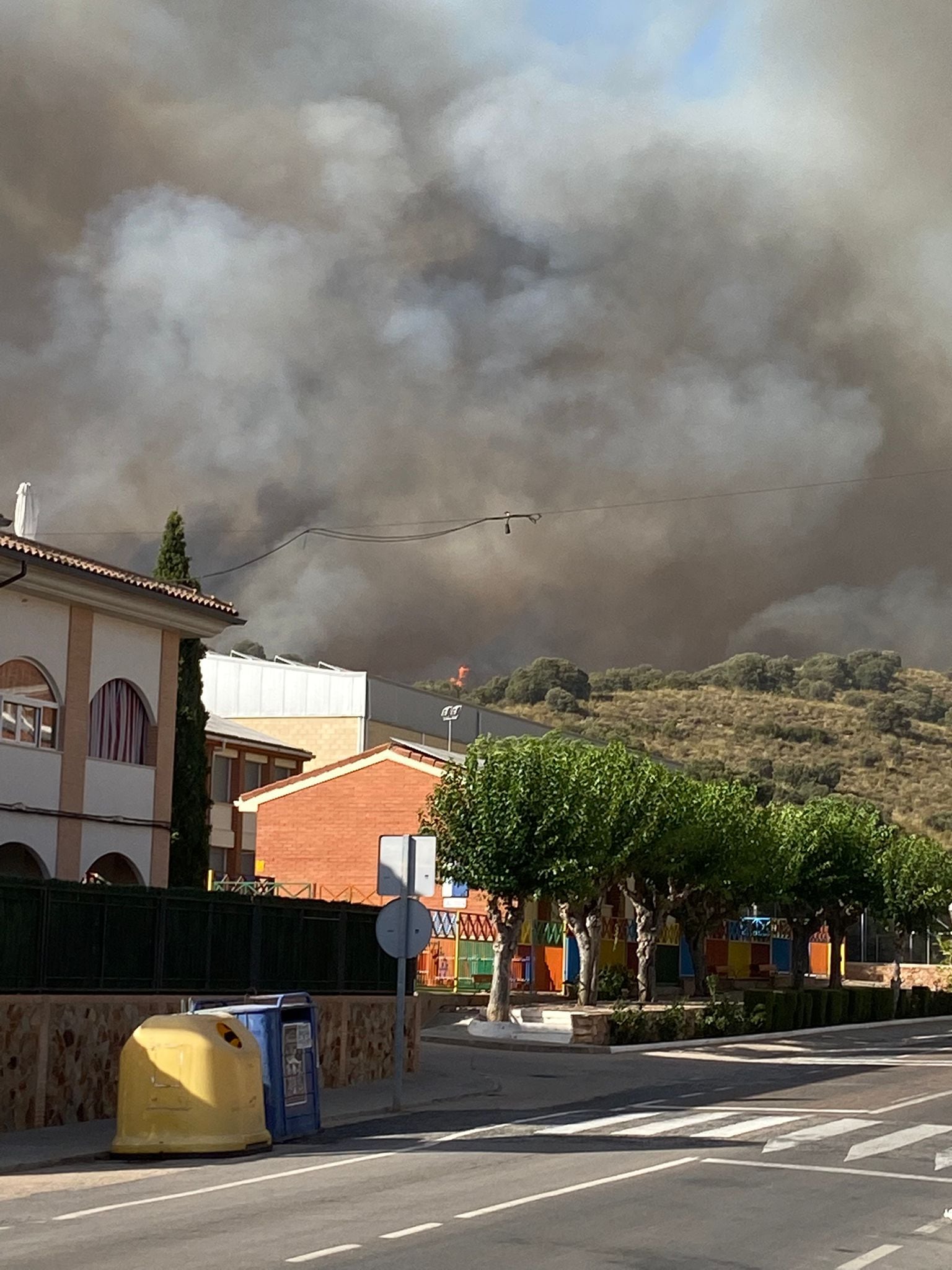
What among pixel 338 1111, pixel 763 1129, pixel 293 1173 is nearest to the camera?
pixel 293 1173

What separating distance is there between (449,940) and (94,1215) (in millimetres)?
35192

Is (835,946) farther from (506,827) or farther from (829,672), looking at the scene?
(829,672)

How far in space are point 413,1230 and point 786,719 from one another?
469 ft

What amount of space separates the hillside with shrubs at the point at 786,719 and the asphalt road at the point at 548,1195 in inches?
3114

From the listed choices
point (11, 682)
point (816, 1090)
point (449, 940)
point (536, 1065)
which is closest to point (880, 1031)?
point (449, 940)

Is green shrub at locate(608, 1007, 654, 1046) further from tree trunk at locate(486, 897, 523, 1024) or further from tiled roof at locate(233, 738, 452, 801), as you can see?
tiled roof at locate(233, 738, 452, 801)

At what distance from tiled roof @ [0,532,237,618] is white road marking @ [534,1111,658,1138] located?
1363 cm

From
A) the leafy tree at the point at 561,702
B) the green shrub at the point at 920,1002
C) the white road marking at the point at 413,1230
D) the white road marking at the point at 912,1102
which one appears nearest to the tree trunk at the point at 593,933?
the white road marking at the point at 912,1102

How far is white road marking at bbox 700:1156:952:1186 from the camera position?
48.1ft

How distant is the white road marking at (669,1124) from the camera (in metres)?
17.9

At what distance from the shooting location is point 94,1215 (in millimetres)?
12195

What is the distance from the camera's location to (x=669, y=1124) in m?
19.0

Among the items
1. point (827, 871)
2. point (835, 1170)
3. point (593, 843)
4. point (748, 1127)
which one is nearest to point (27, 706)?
point (593, 843)

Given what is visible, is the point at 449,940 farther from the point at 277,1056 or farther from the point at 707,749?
the point at 707,749
